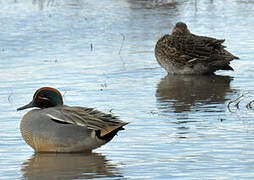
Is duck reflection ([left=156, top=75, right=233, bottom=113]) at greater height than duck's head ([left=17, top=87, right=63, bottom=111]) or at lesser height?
lesser

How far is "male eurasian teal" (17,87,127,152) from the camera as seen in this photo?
288 inches

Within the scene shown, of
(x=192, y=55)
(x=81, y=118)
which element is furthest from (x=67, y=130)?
(x=192, y=55)

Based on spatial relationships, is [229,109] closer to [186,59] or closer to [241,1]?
[186,59]

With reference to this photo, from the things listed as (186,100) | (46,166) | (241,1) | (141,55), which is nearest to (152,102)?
(186,100)

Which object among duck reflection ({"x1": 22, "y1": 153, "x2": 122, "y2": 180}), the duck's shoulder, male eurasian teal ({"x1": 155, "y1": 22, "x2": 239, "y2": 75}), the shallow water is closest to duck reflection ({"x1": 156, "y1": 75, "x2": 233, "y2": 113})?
the shallow water

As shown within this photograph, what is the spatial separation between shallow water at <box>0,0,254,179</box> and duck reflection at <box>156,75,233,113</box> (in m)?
0.02

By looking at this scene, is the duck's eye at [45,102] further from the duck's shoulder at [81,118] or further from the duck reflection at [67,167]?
the duck reflection at [67,167]

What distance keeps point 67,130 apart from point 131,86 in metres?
3.38

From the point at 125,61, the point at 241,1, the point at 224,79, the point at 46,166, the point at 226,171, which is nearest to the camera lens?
the point at 226,171

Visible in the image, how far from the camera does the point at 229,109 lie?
8.86 m

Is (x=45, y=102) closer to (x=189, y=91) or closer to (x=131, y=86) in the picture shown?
(x=131, y=86)

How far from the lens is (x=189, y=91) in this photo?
34.3ft

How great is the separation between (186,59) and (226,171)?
18.5 ft

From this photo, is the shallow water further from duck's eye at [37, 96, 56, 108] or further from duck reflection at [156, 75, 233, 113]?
duck's eye at [37, 96, 56, 108]
